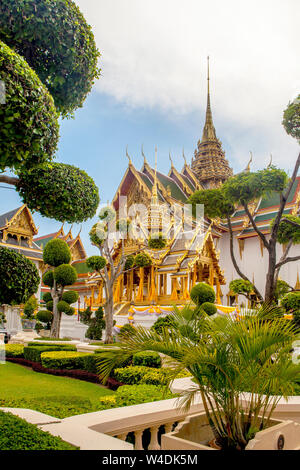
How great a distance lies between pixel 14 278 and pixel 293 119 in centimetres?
847

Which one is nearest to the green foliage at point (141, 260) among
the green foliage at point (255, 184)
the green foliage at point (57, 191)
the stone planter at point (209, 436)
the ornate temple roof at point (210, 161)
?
the green foliage at point (255, 184)

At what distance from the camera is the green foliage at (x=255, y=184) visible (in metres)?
10.4

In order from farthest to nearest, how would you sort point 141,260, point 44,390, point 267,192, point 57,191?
point 141,260 < point 267,192 < point 44,390 < point 57,191

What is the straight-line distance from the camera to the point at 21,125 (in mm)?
3328

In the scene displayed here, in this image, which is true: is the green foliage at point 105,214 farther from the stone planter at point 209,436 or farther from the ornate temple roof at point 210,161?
the ornate temple roof at point 210,161

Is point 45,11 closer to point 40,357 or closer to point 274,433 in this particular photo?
point 274,433

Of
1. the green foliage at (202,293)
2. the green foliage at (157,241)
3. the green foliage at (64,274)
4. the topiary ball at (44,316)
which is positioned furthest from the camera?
the topiary ball at (44,316)

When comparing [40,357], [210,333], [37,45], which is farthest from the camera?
[40,357]

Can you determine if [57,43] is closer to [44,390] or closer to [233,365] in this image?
[233,365]

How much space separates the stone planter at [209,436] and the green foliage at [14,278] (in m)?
2.34

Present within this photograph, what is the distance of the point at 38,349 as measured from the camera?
11852 mm

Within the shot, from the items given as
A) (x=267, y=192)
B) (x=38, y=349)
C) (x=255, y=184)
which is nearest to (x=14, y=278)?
(x=255, y=184)
